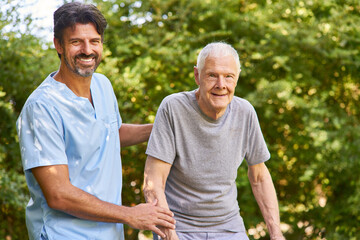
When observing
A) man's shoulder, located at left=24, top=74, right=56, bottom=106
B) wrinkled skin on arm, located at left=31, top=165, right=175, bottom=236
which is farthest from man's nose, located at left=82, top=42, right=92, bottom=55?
wrinkled skin on arm, located at left=31, top=165, right=175, bottom=236

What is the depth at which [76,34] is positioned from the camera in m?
2.30

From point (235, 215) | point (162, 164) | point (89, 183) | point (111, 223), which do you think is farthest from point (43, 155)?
point (235, 215)

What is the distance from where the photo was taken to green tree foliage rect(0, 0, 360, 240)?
4.49 metres

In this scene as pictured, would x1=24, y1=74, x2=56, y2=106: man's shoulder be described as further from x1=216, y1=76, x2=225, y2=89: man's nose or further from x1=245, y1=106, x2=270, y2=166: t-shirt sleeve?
x1=245, y1=106, x2=270, y2=166: t-shirt sleeve

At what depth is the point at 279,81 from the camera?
4527 mm

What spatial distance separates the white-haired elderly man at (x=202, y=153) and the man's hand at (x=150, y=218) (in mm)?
184

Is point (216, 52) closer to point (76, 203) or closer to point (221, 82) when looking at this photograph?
point (221, 82)

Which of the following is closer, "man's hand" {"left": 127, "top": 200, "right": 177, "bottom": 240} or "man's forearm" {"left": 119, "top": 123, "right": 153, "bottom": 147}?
"man's hand" {"left": 127, "top": 200, "right": 177, "bottom": 240}

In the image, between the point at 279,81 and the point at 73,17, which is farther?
the point at 279,81

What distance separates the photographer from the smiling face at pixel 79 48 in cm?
230

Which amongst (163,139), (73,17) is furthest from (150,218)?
(73,17)

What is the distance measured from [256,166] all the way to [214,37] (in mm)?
2182

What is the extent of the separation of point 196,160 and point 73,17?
98cm

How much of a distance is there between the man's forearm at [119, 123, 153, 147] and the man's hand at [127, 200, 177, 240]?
1.92 ft
